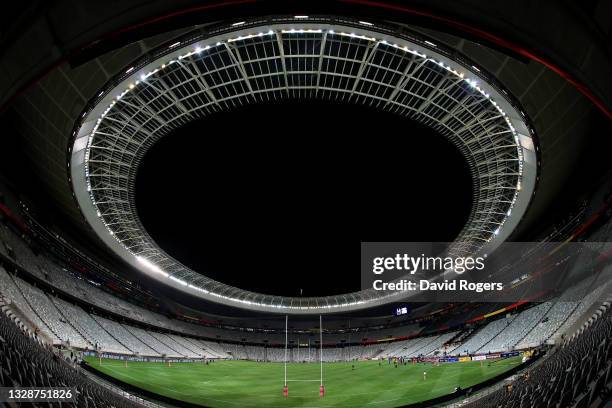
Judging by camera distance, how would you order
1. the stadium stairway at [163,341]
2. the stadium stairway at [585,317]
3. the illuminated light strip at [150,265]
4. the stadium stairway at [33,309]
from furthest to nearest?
the stadium stairway at [163,341], the illuminated light strip at [150,265], the stadium stairway at [33,309], the stadium stairway at [585,317]

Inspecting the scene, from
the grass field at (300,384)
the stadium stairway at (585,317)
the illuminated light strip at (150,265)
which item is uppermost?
the illuminated light strip at (150,265)

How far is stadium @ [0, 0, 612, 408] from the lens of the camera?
1109 cm

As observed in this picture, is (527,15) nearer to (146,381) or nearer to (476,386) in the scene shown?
(476,386)

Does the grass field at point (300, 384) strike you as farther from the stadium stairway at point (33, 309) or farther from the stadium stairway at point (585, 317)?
the stadium stairway at point (585, 317)

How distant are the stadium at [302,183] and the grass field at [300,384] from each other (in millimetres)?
344

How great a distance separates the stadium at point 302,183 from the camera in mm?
11094

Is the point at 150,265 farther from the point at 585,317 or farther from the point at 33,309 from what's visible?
the point at 585,317

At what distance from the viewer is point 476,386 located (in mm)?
26500

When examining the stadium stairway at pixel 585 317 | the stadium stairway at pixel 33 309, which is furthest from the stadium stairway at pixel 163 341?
the stadium stairway at pixel 585 317

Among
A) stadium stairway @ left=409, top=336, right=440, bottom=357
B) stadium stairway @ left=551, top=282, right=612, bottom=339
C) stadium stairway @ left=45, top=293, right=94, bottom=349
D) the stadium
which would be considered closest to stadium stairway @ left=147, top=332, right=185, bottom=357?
the stadium

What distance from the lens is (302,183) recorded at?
42625mm

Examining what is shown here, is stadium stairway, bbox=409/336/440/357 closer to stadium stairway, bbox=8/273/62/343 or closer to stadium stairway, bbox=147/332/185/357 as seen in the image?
stadium stairway, bbox=147/332/185/357

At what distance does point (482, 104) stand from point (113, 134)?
25.5m

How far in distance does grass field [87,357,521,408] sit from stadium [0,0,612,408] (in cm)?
34
